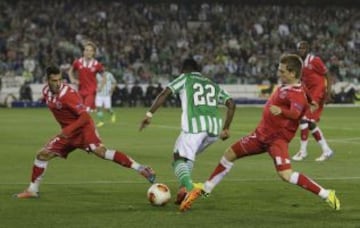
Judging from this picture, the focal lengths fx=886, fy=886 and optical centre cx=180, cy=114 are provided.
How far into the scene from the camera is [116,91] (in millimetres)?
45094

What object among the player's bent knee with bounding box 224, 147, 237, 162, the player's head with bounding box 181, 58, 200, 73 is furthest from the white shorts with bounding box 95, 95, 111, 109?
the player's bent knee with bounding box 224, 147, 237, 162

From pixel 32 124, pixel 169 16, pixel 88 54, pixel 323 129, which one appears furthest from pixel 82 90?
pixel 169 16

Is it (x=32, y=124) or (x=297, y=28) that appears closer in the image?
(x=32, y=124)

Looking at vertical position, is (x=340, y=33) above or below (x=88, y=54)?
below

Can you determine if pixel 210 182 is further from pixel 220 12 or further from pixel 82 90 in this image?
pixel 220 12

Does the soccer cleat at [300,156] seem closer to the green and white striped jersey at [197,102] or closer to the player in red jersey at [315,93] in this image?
the player in red jersey at [315,93]

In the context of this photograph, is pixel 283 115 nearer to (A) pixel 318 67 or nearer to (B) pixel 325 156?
(B) pixel 325 156

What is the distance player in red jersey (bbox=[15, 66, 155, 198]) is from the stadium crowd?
32227 millimetres

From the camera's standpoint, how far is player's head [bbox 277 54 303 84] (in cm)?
1055

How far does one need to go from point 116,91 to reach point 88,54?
22333mm

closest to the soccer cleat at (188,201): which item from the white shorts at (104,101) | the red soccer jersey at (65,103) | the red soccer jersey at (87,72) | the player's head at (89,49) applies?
the red soccer jersey at (65,103)

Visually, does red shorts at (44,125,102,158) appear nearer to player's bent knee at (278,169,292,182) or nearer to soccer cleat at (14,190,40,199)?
soccer cleat at (14,190,40,199)

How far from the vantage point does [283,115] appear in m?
10.5

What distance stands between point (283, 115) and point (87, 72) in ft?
49.4
